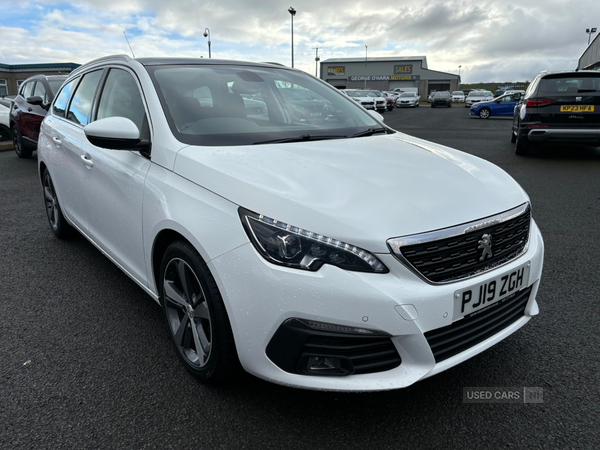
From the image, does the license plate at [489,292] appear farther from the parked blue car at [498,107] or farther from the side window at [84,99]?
the parked blue car at [498,107]

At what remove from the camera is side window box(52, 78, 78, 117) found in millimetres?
3915

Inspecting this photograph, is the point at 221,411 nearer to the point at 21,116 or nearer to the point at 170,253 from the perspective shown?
the point at 170,253

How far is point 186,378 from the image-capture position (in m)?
2.28

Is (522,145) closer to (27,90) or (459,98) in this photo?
(27,90)

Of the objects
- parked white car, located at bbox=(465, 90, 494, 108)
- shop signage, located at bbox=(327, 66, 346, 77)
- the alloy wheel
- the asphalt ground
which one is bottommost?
the asphalt ground

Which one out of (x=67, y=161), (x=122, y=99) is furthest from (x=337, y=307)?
(x=67, y=161)

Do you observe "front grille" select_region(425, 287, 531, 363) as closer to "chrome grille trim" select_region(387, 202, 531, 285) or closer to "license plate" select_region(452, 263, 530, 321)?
"license plate" select_region(452, 263, 530, 321)

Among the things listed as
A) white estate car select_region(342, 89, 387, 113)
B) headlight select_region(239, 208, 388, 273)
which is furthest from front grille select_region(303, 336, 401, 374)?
white estate car select_region(342, 89, 387, 113)

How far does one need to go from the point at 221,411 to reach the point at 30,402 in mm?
889

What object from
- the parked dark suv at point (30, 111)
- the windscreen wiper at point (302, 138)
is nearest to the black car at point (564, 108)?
the windscreen wiper at point (302, 138)

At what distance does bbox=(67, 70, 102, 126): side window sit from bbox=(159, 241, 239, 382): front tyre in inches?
68.0

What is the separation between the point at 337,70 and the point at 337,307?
85486 millimetres

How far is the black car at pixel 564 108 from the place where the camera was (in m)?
8.09

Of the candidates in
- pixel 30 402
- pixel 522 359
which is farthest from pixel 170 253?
pixel 522 359
